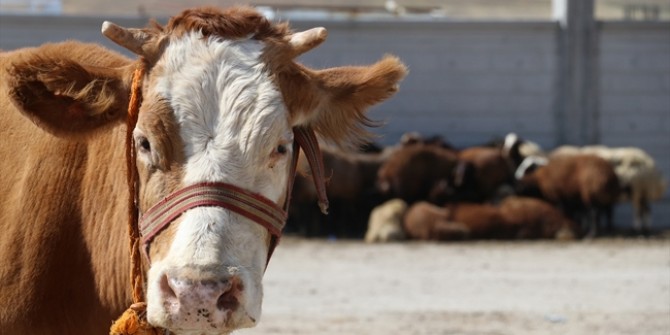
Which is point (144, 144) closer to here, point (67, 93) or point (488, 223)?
point (67, 93)

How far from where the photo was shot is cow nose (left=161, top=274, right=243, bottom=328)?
3.45m

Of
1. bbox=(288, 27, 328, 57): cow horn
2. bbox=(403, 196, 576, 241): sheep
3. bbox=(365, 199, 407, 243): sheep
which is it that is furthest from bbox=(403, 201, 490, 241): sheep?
bbox=(288, 27, 328, 57): cow horn

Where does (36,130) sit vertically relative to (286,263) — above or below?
above

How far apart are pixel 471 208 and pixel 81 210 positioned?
39.4ft

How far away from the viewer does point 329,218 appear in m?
17.0

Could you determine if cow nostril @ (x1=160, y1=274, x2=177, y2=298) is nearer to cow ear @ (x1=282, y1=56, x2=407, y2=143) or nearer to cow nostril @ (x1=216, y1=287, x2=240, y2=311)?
cow nostril @ (x1=216, y1=287, x2=240, y2=311)

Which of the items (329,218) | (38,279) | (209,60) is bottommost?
(329,218)

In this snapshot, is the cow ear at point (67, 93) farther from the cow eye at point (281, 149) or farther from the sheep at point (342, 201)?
the sheep at point (342, 201)

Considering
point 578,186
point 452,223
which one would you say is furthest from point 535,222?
point 452,223

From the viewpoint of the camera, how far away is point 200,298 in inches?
136

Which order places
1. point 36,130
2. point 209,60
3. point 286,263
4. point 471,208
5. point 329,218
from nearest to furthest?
1. point 209,60
2. point 36,130
3. point 286,263
4. point 471,208
5. point 329,218

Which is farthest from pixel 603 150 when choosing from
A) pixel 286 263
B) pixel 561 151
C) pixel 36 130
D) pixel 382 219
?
pixel 36 130

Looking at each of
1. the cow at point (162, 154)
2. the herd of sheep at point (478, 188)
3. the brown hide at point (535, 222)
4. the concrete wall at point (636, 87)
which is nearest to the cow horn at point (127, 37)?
the cow at point (162, 154)

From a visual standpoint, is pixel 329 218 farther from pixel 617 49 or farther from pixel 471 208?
pixel 617 49
